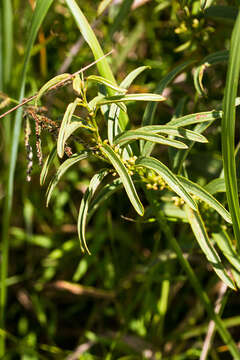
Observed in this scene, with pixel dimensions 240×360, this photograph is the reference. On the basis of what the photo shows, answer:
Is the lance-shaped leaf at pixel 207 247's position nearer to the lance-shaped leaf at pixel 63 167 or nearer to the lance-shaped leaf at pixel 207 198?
the lance-shaped leaf at pixel 207 198

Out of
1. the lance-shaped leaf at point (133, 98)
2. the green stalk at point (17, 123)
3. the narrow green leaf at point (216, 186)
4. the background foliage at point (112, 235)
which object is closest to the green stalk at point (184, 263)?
the background foliage at point (112, 235)

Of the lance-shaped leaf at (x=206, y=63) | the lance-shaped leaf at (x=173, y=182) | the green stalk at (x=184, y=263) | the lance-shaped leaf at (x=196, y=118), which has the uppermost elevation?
the lance-shaped leaf at (x=206, y=63)

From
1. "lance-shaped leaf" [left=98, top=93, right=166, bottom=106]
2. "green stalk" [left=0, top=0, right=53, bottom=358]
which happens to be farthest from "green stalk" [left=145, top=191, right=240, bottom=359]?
"green stalk" [left=0, top=0, right=53, bottom=358]

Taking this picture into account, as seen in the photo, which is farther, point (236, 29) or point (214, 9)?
point (214, 9)

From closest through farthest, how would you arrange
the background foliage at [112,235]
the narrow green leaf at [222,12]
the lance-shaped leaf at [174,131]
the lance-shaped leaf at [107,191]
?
1. the lance-shaped leaf at [174,131]
2. the lance-shaped leaf at [107,191]
3. the narrow green leaf at [222,12]
4. the background foliage at [112,235]

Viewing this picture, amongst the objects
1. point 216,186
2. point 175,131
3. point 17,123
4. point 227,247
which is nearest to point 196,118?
point 175,131

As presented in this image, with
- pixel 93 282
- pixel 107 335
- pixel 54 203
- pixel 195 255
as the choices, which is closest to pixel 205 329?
pixel 195 255

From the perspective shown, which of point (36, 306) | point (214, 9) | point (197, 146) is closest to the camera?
point (214, 9)

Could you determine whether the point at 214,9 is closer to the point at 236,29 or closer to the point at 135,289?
the point at 236,29
